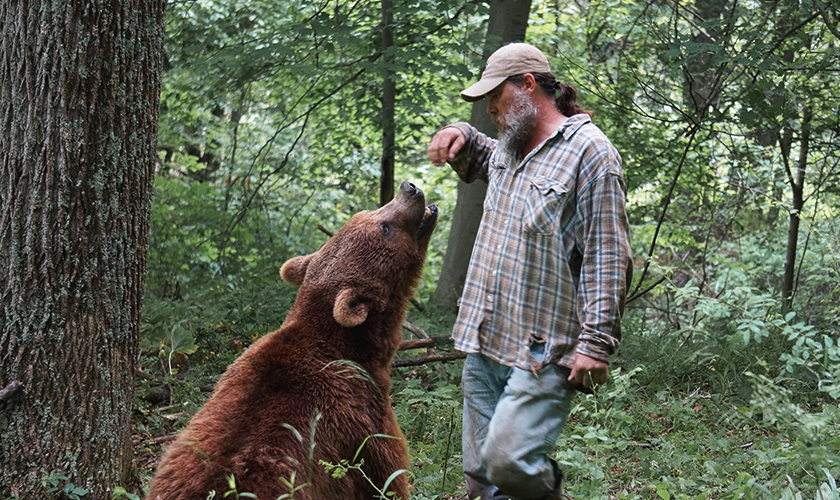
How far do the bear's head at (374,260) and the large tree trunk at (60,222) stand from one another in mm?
1079

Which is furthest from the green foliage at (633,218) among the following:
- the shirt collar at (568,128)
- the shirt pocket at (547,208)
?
the shirt collar at (568,128)

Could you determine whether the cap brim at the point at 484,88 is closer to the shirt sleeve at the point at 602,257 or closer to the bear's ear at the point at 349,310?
the shirt sleeve at the point at 602,257

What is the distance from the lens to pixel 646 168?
816cm

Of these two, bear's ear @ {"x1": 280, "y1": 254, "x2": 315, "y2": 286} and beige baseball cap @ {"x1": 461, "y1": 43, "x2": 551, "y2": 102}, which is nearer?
beige baseball cap @ {"x1": 461, "y1": 43, "x2": 551, "y2": 102}

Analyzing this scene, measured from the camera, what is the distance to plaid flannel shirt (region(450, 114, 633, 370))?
304 cm

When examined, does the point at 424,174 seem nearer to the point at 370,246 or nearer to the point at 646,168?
the point at 646,168

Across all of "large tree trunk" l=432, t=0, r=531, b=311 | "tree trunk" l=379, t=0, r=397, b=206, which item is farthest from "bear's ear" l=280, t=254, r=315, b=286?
"large tree trunk" l=432, t=0, r=531, b=311

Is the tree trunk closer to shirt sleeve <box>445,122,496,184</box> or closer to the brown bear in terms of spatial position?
the brown bear

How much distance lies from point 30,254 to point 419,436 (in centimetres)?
297

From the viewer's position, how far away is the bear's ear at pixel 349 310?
3496 millimetres

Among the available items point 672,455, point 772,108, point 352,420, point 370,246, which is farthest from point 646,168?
point 352,420

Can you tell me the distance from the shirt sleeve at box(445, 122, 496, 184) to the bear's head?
353mm

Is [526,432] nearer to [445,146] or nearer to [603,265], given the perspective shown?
[603,265]

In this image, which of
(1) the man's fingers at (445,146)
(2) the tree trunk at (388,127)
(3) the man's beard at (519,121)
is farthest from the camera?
(2) the tree trunk at (388,127)
